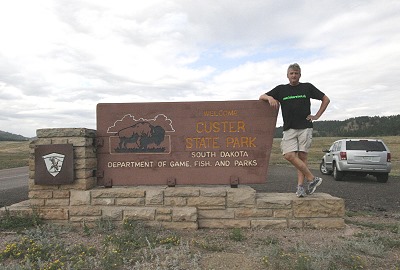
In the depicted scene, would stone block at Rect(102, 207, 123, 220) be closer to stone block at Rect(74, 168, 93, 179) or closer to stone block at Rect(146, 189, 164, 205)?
stone block at Rect(146, 189, 164, 205)

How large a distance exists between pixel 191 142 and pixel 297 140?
1.84m

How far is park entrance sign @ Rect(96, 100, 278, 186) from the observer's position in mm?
5867

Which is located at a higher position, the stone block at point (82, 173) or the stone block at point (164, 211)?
the stone block at point (82, 173)

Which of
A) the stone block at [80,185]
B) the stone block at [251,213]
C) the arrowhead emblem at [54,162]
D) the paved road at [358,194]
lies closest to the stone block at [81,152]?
the arrowhead emblem at [54,162]

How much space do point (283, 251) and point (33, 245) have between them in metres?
3.36

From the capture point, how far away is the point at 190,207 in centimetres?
557

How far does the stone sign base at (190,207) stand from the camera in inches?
217

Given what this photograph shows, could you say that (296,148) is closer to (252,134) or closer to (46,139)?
(252,134)

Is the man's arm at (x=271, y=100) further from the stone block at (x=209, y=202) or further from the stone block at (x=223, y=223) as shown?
the stone block at (x=223, y=223)

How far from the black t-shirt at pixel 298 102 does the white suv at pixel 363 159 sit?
8.13 m

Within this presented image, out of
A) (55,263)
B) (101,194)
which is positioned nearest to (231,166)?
(101,194)

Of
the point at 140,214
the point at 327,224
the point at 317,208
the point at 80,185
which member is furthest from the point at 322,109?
the point at 80,185

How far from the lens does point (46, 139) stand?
230 inches

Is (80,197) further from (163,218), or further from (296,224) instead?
(296,224)
